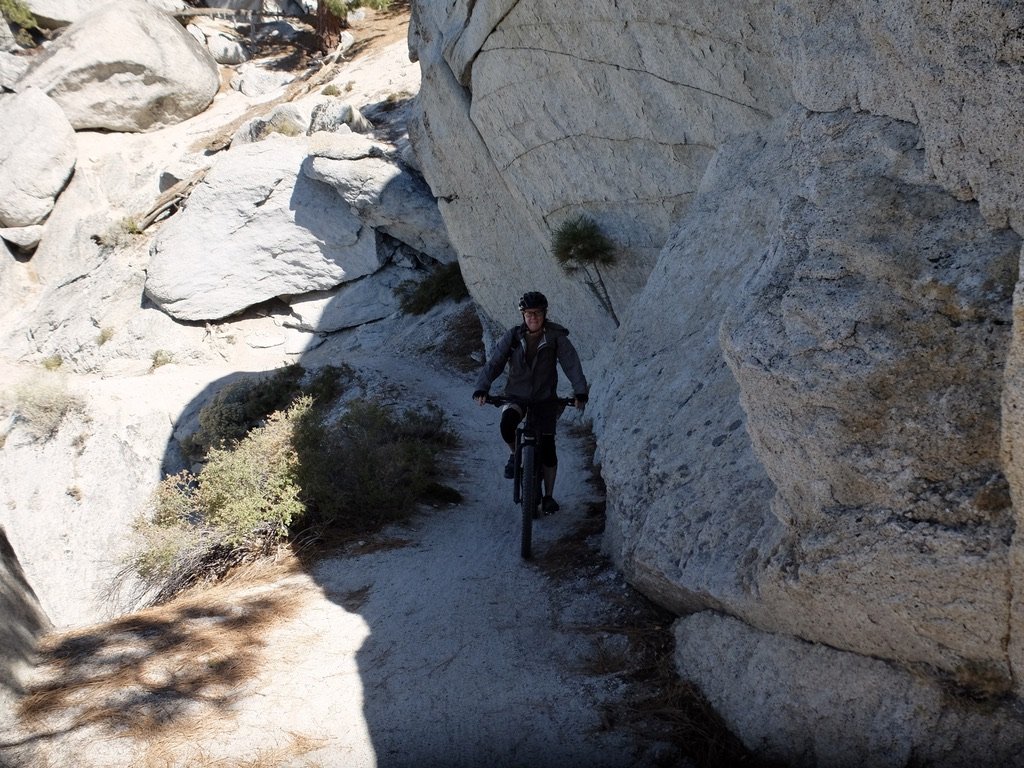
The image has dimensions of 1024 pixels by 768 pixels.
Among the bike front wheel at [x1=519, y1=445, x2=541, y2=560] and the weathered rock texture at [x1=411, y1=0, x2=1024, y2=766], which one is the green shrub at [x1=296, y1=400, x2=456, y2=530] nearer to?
the bike front wheel at [x1=519, y1=445, x2=541, y2=560]

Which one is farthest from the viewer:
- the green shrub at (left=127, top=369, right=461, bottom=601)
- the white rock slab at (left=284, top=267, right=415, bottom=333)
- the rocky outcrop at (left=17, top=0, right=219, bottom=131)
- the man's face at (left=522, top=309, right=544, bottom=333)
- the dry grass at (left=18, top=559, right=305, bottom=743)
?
the rocky outcrop at (left=17, top=0, right=219, bottom=131)

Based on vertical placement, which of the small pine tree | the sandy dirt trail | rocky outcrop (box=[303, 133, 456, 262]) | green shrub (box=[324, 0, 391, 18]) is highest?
green shrub (box=[324, 0, 391, 18])

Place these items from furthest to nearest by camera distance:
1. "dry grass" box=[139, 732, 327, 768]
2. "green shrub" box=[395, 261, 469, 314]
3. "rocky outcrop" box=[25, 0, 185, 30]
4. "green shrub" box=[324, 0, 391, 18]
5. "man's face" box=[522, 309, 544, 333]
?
"rocky outcrop" box=[25, 0, 185, 30], "green shrub" box=[324, 0, 391, 18], "green shrub" box=[395, 261, 469, 314], "man's face" box=[522, 309, 544, 333], "dry grass" box=[139, 732, 327, 768]

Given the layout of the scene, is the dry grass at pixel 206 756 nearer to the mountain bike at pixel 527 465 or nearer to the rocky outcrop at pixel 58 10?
the mountain bike at pixel 527 465

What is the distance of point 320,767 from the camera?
3930 millimetres

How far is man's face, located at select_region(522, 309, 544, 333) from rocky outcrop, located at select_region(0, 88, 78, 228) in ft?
69.5

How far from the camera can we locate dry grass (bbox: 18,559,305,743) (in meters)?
4.19

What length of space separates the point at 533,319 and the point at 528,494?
1.26m

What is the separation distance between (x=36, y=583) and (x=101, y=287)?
35.9 ft

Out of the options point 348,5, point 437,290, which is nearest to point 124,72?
point 348,5

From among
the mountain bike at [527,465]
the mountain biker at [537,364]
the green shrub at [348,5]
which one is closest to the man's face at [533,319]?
the mountain biker at [537,364]

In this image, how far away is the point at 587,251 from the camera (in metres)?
9.88

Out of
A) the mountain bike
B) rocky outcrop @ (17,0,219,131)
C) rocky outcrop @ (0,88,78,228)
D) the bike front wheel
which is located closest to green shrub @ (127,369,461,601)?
the mountain bike

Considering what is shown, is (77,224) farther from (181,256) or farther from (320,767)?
(320,767)
